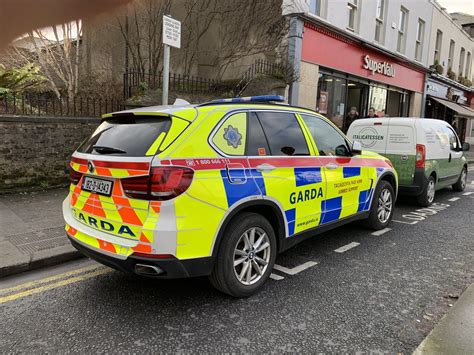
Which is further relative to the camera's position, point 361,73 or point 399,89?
point 399,89

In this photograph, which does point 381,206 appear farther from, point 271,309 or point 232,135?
point 232,135

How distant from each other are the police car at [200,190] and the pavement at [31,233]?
3.00 ft

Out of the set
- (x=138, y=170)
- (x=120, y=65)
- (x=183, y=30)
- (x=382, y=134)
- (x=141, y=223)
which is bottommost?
(x=141, y=223)

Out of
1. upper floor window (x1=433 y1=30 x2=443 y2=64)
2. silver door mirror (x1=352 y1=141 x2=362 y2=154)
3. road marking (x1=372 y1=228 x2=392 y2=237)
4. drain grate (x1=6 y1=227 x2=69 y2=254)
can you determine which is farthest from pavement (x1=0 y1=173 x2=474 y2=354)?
upper floor window (x1=433 y1=30 x2=443 y2=64)

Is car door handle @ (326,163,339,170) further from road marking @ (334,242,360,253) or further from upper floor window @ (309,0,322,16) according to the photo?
upper floor window @ (309,0,322,16)

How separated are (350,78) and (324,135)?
1162cm

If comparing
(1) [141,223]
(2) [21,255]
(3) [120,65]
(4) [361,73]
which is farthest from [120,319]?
(4) [361,73]

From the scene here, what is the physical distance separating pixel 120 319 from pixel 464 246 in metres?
4.57

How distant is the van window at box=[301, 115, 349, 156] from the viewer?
4336mm

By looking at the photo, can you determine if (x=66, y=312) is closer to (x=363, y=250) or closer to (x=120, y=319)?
(x=120, y=319)

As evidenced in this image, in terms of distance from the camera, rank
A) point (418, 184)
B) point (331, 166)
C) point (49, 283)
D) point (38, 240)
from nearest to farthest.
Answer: point (49, 283), point (331, 166), point (38, 240), point (418, 184)

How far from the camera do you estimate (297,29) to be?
38.2 feet

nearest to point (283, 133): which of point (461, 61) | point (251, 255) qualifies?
point (251, 255)

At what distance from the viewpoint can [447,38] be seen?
73.9 feet
